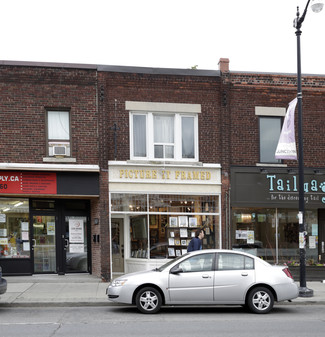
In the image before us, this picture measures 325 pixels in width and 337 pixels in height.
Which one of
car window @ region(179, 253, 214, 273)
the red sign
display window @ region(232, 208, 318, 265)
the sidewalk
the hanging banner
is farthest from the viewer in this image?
display window @ region(232, 208, 318, 265)

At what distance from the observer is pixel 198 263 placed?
11.3m

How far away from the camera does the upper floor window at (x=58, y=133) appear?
16.3 m

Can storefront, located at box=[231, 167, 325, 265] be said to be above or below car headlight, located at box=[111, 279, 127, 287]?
above

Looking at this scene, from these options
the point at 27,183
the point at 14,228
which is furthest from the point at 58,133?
the point at 14,228

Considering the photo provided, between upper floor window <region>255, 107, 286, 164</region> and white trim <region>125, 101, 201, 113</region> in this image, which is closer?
white trim <region>125, 101, 201, 113</region>

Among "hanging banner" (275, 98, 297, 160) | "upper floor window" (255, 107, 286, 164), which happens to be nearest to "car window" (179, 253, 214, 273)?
"hanging banner" (275, 98, 297, 160)

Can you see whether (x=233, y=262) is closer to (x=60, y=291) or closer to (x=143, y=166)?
(x=60, y=291)

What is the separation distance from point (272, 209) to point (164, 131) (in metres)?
4.54

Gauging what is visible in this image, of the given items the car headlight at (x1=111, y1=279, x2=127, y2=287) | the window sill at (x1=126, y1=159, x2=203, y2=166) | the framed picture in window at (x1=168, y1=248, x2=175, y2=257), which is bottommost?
the framed picture in window at (x1=168, y1=248, x2=175, y2=257)

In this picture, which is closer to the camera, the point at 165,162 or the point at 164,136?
the point at 165,162

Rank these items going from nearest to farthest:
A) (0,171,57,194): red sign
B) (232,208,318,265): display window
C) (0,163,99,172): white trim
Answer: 1. (0,163,99,172): white trim
2. (0,171,57,194): red sign
3. (232,208,318,265): display window

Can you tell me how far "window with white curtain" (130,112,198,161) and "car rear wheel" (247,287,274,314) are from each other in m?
6.81

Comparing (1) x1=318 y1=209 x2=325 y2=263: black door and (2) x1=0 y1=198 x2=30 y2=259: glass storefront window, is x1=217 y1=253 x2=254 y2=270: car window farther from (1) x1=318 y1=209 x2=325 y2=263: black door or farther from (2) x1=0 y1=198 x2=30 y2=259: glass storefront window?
(2) x1=0 y1=198 x2=30 y2=259: glass storefront window

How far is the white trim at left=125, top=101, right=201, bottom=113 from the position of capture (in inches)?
663
